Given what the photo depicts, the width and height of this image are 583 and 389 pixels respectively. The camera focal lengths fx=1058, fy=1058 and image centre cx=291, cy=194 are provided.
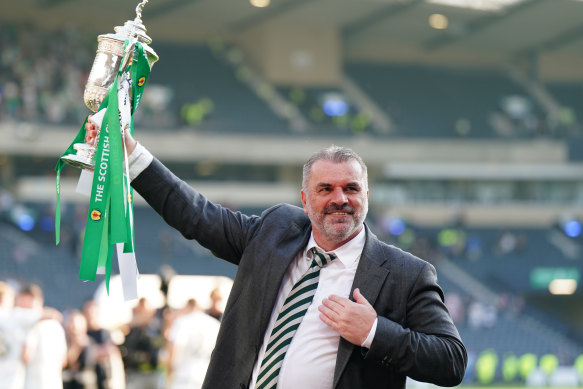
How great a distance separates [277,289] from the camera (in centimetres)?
330

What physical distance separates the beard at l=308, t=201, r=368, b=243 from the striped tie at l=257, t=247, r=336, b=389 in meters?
0.10

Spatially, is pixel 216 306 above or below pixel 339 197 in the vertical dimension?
above

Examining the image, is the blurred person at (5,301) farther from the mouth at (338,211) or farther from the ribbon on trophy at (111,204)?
the mouth at (338,211)

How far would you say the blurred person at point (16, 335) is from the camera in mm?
8625

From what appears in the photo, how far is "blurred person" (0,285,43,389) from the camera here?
8.62 metres

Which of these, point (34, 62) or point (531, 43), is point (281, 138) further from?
point (531, 43)

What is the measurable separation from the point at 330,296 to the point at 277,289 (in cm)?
20

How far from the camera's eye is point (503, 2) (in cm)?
4009

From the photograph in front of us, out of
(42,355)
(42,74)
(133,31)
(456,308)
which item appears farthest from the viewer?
(42,74)

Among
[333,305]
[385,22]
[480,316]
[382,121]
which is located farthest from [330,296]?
[385,22]

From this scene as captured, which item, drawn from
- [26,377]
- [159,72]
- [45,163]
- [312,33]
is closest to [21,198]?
[45,163]

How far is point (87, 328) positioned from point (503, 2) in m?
32.1

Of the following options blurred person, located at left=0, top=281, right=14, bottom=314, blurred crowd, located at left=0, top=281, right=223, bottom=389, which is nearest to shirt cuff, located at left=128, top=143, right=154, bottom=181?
blurred crowd, located at left=0, top=281, right=223, bottom=389

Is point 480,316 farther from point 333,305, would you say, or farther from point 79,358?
point 333,305
